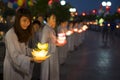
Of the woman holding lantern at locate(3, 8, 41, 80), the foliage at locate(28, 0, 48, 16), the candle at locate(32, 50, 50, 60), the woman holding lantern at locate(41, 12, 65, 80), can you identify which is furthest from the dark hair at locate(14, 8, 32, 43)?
the foliage at locate(28, 0, 48, 16)

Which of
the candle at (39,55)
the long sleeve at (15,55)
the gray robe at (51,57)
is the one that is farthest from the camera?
the gray robe at (51,57)

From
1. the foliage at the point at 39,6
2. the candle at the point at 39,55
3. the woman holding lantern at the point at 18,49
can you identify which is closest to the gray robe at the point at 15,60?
the woman holding lantern at the point at 18,49

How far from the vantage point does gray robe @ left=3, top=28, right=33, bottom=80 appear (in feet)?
17.2

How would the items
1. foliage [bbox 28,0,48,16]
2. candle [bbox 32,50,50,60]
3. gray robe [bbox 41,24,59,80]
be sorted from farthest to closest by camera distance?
foliage [bbox 28,0,48,16], gray robe [bbox 41,24,59,80], candle [bbox 32,50,50,60]

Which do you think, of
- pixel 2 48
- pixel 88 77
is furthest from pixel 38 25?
pixel 88 77

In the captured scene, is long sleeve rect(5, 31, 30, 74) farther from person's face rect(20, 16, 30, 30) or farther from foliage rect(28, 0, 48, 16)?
foliage rect(28, 0, 48, 16)

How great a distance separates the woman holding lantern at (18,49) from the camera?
5234 millimetres

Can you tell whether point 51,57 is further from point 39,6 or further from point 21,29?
point 39,6

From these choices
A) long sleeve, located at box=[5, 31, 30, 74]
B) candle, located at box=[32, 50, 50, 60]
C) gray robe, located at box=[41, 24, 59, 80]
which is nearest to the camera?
long sleeve, located at box=[5, 31, 30, 74]

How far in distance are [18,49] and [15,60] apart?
18cm

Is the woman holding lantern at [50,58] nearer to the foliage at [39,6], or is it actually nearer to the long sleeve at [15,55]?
the long sleeve at [15,55]

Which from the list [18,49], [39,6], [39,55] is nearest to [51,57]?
[39,55]

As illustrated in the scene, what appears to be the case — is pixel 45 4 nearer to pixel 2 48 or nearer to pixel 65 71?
pixel 65 71

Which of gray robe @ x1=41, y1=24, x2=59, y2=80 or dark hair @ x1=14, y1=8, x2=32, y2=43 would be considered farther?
gray robe @ x1=41, y1=24, x2=59, y2=80
